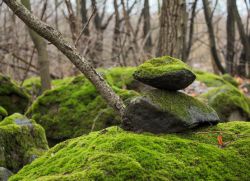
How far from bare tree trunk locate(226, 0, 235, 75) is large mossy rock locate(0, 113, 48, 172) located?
408 inches

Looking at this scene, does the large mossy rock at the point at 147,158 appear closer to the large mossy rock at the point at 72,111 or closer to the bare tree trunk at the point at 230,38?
the large mossy rock at the point at 72,111

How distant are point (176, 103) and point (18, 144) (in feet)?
7.76

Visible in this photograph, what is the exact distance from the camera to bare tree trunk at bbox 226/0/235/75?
14.8m

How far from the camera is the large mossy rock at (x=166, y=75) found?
157 inches

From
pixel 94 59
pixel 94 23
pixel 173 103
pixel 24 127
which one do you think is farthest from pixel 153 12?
pixel 173 103

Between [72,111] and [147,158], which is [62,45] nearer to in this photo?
[147,158]

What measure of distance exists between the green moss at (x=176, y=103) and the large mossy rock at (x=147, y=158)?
0.21 m

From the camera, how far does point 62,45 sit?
4.48 m

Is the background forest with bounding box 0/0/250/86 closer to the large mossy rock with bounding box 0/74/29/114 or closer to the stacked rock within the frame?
the large mossy rock with bounding box 0/74/29/114

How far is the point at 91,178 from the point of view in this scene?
9.99ft

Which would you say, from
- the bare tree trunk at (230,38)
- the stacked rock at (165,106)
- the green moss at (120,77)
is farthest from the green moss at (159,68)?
the bare tree trunk at (230,38)

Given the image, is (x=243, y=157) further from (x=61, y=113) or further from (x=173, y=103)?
(x=61, y=113)

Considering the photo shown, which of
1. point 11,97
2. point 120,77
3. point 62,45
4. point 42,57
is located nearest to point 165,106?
point 62,45

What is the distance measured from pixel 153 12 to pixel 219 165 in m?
17.8
